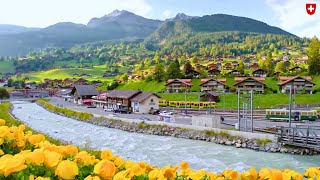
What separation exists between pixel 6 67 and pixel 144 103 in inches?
5320

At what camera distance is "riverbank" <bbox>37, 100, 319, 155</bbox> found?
2197 centimetres

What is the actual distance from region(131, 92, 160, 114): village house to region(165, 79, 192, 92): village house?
18574mm

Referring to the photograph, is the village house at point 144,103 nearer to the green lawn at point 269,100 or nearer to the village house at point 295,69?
the green lawn at point 269,100

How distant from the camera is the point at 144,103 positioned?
46.5 meters

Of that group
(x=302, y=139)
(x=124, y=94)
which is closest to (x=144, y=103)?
(x=124, y=94)

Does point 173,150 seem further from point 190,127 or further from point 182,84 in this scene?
point 182,84

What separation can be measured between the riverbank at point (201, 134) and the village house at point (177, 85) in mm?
27983

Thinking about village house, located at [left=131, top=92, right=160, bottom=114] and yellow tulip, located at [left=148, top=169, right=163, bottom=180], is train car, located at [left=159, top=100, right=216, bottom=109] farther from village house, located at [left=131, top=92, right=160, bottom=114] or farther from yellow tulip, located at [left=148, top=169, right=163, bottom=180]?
yellow tulip, located at [left=148, top=169, right=163, bottom=180]

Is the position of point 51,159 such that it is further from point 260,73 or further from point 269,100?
point 260,73

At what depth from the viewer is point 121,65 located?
488 ft

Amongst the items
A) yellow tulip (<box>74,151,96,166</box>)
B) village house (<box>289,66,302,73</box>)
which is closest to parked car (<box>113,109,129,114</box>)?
village house (<box>289,66,302,73</box>)

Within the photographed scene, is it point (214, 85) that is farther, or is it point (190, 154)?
point (214, 85)

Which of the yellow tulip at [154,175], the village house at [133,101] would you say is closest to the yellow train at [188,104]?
the village house at [133,101]

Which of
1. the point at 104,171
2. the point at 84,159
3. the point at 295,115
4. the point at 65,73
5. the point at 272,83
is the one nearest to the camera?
the point at 104,171
